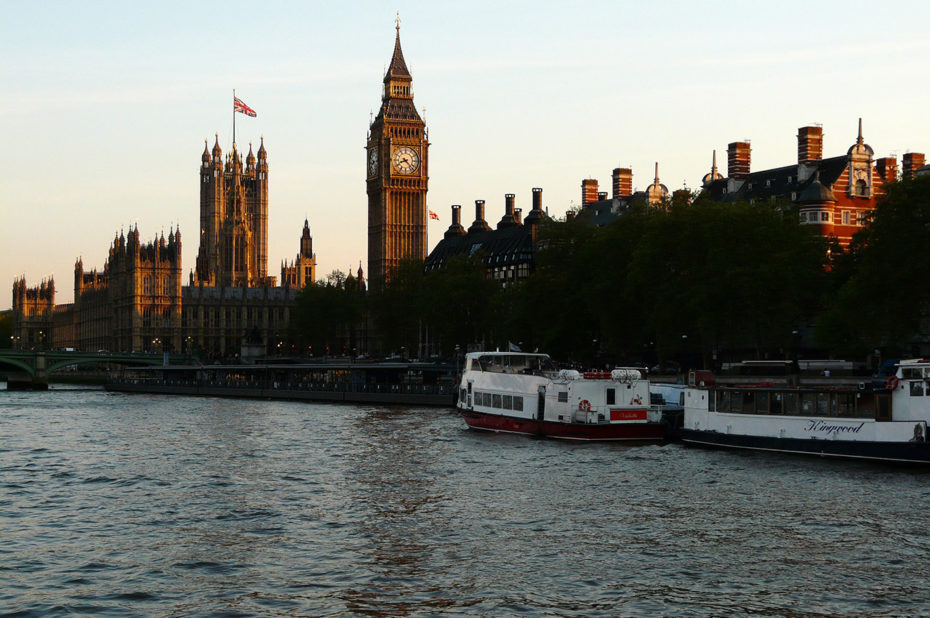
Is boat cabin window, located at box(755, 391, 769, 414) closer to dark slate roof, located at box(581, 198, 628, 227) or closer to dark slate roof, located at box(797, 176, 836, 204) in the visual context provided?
dark slate roof, located at box(797, 176, 836, 204)

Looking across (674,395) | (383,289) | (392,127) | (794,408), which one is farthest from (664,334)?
(392,127)

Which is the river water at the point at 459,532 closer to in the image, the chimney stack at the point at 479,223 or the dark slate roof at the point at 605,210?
the dark slate roof at the point at 605,210

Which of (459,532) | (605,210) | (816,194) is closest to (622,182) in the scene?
(605,210)

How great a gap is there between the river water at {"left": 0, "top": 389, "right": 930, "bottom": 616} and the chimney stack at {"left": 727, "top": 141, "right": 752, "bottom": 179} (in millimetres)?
57454

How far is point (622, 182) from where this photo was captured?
13350 cm

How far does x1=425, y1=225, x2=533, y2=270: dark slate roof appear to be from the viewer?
489 feet

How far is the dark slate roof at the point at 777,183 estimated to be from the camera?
97.2 meters

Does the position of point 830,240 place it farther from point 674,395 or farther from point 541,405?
point 541,405

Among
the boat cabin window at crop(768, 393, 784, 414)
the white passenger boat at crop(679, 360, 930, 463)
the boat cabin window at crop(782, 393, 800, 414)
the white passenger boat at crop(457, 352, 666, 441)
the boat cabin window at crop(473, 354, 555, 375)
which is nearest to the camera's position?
the white passenger boat at crop(679, 360, 930, 463)

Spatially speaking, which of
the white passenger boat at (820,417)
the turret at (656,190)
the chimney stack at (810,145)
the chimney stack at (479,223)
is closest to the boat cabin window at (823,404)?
the white passenger boat at (820,417)

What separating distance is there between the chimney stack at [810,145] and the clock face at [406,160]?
304 ft

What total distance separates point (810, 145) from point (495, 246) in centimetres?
6105

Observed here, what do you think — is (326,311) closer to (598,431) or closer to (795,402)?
(598,431)

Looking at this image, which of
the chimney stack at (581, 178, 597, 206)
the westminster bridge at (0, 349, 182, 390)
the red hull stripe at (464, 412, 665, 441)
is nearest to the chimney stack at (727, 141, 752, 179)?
the chimney stack at (581, 178, 597, 206)
